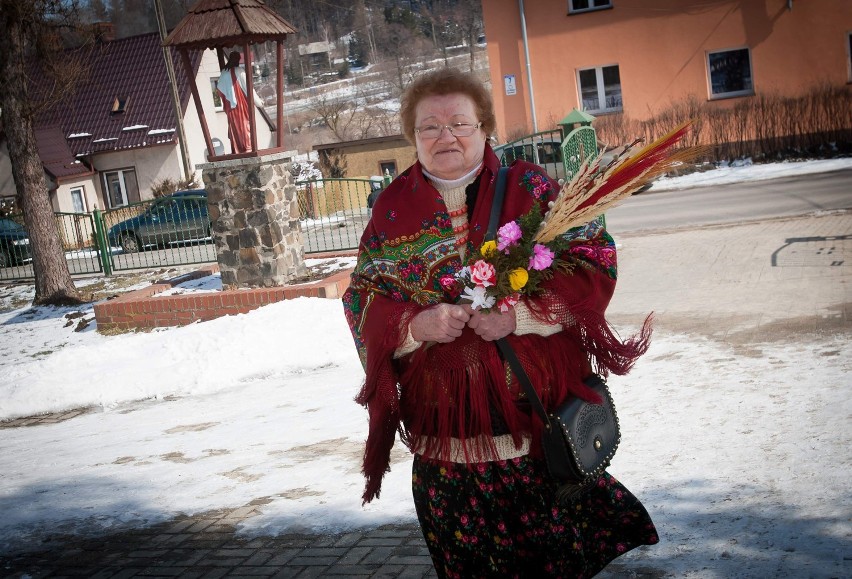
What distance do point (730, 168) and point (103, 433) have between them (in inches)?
763

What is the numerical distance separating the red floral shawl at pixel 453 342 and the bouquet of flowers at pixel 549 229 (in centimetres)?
11

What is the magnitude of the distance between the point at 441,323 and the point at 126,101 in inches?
1421

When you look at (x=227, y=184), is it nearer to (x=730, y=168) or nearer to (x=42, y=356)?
(x=42, y=356)

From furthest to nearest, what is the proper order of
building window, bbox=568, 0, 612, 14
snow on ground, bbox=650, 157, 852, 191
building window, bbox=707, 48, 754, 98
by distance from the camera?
building window, bbox=568, 0, 612, 14, building window, bbox=707, 48, 754, 98, snow on ground, bbox=650, 157, 852, 191

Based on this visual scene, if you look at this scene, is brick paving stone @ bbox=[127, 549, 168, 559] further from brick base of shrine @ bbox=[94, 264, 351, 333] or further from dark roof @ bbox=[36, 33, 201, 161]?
dark roof @ bbox=[36, 33, 201, 161]

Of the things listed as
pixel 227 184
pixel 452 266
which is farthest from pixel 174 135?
pixel 452 266

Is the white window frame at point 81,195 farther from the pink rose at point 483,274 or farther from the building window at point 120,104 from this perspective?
the pink rose at point 483,274

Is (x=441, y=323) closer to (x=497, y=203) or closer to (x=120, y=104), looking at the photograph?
(x=497, y=203)

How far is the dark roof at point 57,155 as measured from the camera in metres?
33.1

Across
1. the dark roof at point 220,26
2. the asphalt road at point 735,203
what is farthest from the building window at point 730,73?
the dark roof at point 220,26

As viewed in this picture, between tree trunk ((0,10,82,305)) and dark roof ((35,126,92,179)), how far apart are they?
66.8 ft

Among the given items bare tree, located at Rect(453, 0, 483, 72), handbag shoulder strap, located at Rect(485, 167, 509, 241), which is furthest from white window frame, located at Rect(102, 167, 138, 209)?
handbag shoulder strap, located at Rect(485, 167, 509, 241)

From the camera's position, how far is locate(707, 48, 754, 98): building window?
25578 mm

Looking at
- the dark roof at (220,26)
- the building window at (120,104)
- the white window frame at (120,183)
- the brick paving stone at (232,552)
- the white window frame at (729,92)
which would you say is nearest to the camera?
the brick paving stone at (232,552)
